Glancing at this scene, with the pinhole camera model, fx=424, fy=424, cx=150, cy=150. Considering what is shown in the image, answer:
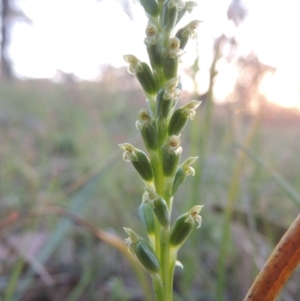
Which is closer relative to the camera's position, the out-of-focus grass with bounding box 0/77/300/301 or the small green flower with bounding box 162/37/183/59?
the small green flower with bounding box 162/37/183/59

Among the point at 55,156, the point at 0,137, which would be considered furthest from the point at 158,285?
the point at 55,156

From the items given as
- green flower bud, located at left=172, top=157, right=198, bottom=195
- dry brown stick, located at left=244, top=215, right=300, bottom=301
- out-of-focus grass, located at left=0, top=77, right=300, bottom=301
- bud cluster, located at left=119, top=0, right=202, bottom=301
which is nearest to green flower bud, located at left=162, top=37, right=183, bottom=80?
bud cluster, located at left=119, top=0, right=202, bottom=301

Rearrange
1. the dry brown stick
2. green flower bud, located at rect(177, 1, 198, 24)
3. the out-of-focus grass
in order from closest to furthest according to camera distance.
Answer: the dry brown stick → green flower bud, located at rect(177, 1, 198, 24) → the out-of-focus grass

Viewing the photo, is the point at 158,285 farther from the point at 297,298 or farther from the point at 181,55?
the point at 297,298

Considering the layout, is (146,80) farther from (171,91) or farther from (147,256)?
(147,256)

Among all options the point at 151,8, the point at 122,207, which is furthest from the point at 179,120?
the point at 122,207

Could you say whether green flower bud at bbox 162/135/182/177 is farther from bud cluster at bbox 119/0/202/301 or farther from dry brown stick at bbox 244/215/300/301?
dry brown stick at bbox 244/215/300/301

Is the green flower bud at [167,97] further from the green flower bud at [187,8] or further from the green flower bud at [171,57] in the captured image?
the green flower bud at [187,8]
